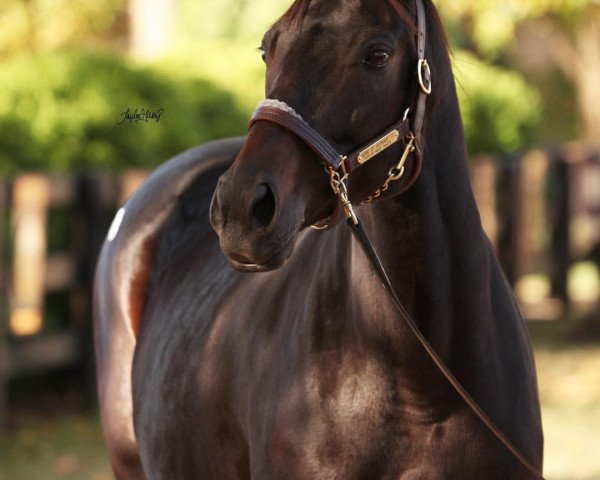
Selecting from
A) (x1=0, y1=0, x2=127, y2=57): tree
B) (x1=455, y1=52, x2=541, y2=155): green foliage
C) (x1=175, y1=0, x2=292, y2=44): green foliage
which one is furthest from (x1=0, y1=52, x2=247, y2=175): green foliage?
(x1=175, y1=0, x2=292, y2=44): green foliage

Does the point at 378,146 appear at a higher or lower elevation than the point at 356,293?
higher

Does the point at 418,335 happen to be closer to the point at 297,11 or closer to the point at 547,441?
the point at 297,11

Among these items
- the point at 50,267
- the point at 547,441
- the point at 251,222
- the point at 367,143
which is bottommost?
the point at 547,441

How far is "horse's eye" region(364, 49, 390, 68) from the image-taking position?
258 centimetres

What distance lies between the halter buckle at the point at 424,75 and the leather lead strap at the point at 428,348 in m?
0.34

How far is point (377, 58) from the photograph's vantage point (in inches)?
102

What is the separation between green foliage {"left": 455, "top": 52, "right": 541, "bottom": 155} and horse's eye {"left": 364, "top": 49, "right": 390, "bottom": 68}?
881 cm

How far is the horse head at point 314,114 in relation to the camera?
2420 mm

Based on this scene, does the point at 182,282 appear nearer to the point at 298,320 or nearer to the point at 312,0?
the point at 298,320

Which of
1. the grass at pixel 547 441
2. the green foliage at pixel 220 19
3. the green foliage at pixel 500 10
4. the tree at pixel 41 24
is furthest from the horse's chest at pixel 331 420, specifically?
the green foliage at pixel 220 19

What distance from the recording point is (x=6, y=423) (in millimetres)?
7555

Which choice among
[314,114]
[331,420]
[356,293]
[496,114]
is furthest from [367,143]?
[496,114]

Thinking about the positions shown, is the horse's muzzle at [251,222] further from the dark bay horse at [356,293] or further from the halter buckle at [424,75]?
the halter buckle at [424,75]

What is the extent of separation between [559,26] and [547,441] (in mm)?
8735
